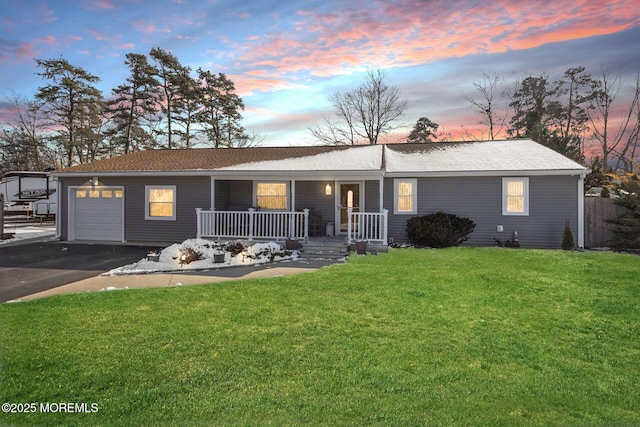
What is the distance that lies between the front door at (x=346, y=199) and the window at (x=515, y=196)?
190 inches

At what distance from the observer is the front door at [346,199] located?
45.3 ft

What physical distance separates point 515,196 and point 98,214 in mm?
15149

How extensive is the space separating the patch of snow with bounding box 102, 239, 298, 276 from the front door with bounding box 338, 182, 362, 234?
123 inches

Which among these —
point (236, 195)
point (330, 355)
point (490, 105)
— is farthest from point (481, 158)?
point (490, 105)

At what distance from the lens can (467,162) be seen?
13734mm

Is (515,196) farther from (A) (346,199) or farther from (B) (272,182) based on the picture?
(B) (272,182)

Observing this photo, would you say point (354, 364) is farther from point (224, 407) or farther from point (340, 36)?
point (340, 36)

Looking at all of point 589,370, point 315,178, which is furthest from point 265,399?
point 315,178

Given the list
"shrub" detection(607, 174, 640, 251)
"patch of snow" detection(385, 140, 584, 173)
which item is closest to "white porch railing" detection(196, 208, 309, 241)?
"patch of snow" detection(385, 140, 584, 173)

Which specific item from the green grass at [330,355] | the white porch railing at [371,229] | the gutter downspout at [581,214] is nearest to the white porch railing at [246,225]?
the white porch railing at [371,229]

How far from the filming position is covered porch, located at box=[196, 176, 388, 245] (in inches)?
497

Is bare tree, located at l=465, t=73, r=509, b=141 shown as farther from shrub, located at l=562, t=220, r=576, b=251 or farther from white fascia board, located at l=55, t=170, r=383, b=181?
white fascia board, located at l=55, t=170, r=383, b=181

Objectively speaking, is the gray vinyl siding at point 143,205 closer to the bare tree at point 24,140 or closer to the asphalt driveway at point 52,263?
the asphalt driveway at point 52,263

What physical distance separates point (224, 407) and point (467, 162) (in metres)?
12.7
